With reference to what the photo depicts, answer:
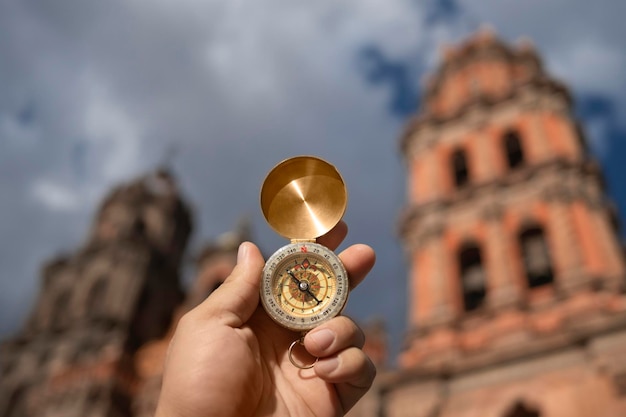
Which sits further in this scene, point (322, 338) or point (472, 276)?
point (472, 276)

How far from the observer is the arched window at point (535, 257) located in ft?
51.7

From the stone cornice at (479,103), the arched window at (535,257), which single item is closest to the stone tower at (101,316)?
the stone cornice at (479,103)

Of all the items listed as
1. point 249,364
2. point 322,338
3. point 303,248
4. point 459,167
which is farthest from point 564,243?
point 249,364

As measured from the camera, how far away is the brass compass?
9.55ft

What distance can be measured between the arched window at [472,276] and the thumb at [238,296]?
14027mm

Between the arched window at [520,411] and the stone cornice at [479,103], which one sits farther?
the stone cornice at [479,103]

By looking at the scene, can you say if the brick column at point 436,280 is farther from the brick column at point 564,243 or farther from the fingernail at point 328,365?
the fingernail at point 328,365

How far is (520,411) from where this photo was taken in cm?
1294

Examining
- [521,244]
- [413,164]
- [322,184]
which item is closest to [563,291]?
[521,244]

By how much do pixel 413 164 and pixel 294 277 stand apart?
1771cm

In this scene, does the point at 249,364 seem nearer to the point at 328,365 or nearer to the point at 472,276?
the point at 328,365

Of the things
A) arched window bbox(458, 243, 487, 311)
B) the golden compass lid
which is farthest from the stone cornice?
the golden compass lid

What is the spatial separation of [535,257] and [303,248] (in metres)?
14.3

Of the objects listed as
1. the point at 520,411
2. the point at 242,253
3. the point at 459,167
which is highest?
the point at 459,167
